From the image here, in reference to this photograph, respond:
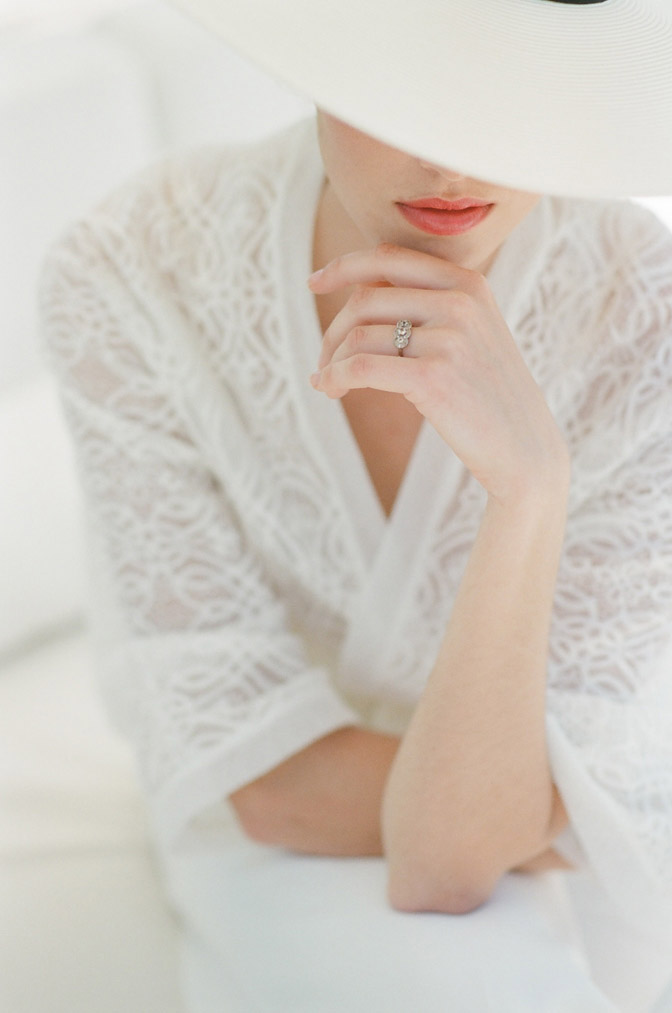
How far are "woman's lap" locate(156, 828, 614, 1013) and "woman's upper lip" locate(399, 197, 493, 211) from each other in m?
0.58

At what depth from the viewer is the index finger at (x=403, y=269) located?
831mm

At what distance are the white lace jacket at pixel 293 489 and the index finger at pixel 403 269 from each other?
0.21 metres

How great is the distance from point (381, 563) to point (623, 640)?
24 centimetres

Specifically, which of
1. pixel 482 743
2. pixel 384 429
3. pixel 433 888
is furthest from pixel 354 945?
pixel 384 429

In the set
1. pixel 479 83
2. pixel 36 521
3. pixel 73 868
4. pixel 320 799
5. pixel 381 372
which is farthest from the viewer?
pixel 36 521

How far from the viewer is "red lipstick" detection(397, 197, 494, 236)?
81 centimetres

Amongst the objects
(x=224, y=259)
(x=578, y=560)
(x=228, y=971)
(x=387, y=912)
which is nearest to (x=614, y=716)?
(x=578, y=560)

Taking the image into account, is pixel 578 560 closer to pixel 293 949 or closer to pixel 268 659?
pixel 268 659

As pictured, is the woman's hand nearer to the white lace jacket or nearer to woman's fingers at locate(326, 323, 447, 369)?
woman's fingers at locate(326, 323, 447, 369)

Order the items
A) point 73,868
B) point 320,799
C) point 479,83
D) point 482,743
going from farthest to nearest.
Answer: point 73,868 → point 320,799 → point 482,743 → point 479,83

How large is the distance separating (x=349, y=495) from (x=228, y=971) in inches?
17.8

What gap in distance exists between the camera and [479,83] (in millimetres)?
609

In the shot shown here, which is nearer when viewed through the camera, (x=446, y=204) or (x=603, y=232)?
(x=446, y=204)

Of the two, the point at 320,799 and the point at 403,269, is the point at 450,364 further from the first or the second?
the point at 320,799
